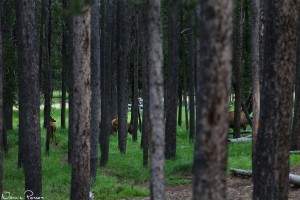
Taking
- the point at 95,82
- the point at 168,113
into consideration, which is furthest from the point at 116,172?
the point at 95,82

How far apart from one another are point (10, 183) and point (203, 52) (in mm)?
12386

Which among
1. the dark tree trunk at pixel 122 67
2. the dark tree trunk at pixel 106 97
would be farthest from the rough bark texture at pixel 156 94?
the dark tree trunk at pixel 122 67

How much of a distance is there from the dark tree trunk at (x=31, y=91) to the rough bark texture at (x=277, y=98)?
5835mm

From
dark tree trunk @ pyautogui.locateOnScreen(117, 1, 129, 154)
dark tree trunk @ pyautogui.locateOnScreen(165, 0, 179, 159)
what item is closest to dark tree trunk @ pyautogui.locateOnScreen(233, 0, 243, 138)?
dark tree trunk @ pyautogui.locateOnScreen(165, 0, 179, 159)

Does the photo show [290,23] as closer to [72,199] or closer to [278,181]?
[278,181]

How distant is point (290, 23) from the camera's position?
27.1 ft

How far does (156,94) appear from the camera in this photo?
652 centimetres

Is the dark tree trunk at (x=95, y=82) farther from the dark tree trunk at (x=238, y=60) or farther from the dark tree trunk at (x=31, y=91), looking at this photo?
the dark tree trunk at (x=238, y=60)

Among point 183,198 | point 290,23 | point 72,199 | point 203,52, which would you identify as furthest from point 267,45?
point 183,198

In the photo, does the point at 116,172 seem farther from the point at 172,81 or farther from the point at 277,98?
the point at 277,98

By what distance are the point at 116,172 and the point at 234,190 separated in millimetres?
5978

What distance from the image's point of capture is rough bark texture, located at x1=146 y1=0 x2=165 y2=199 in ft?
21.4

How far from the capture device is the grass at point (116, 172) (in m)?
14.3

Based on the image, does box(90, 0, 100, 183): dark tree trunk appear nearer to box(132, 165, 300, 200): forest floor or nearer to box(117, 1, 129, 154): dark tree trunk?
box(132, 165, 300, 200): forest floor
